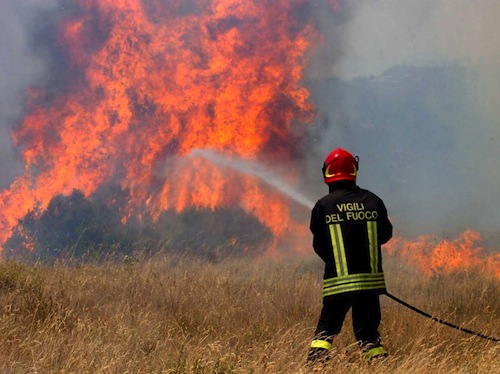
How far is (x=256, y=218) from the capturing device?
18.0m

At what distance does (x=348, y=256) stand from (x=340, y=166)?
819mm

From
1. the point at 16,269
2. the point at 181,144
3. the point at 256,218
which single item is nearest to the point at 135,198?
the point at 181,144

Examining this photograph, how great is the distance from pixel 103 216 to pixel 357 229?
50.6 feet

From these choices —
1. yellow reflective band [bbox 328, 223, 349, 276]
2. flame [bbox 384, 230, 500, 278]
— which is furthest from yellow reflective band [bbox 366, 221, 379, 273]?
flame [bbox 384, 230, 500, 278]

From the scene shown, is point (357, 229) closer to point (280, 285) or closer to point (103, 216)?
point (280, 285)

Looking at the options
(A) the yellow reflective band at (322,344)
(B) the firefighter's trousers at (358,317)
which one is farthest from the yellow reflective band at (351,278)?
(A) the yellow reflective band at (322,344)

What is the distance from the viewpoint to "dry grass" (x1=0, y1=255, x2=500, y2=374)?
4727 mm

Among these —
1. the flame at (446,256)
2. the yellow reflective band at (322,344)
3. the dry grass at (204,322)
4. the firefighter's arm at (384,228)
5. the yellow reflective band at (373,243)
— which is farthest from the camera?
the flame at (446,256)

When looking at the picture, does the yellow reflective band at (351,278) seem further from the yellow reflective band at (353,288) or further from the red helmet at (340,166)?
the red helmet at (340,166)

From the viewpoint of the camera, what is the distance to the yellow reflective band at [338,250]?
194 inches

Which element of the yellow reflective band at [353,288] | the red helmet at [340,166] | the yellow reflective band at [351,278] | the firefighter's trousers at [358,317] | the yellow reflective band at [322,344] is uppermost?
the red helmet at [340,166]

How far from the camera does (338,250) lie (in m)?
4.95

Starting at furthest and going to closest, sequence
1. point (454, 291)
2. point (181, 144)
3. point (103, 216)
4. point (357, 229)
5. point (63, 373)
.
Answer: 1. point (103, 216)
2. point (181, 144)
3. point (454, 291)
4. point (357, 229)
5. point (63, 373)

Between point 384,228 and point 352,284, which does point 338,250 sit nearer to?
point 352,284
